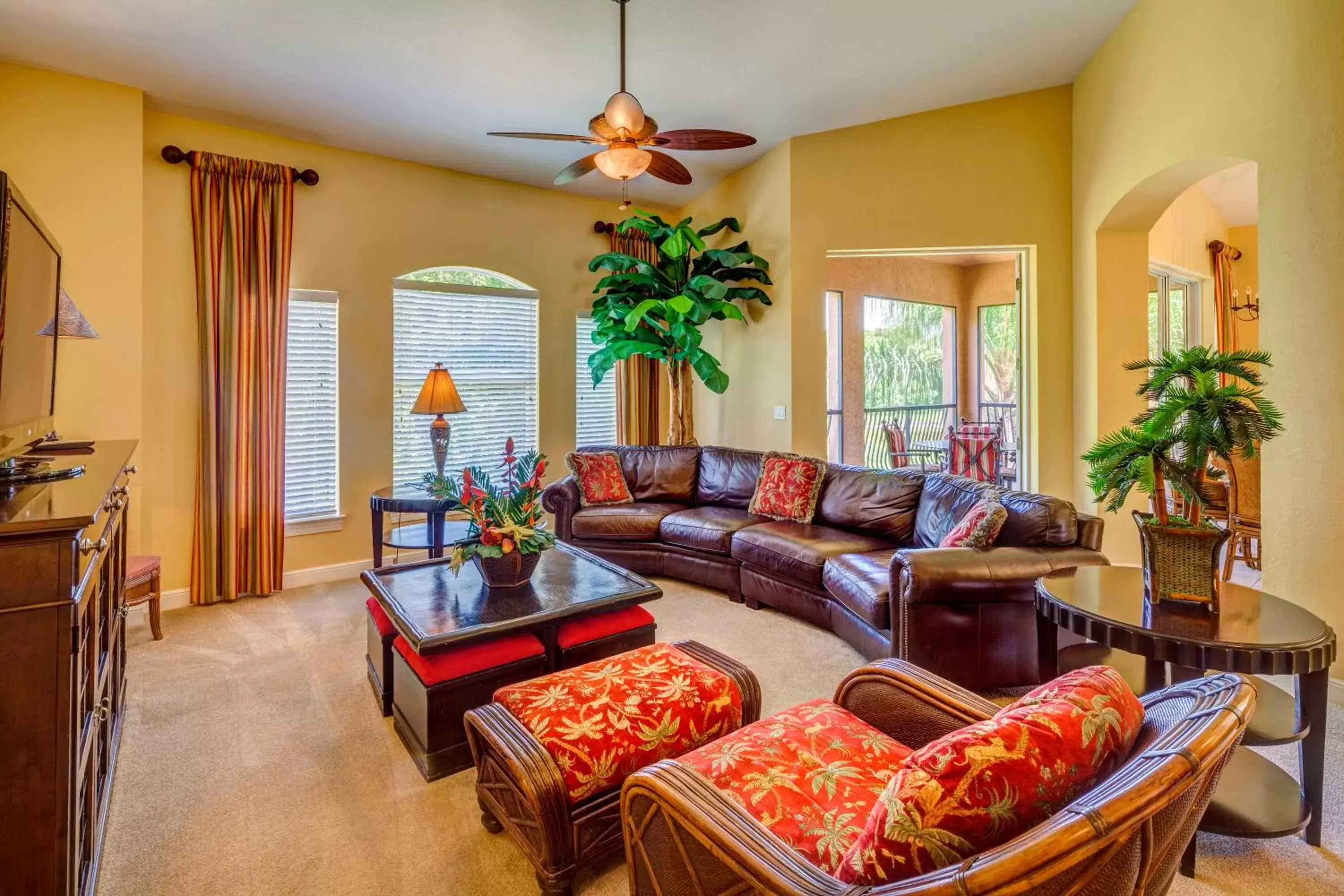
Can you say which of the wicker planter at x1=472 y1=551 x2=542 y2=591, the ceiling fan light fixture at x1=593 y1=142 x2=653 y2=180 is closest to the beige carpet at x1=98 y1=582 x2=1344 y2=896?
the wicker planter at x1=472 y1=551 x2=542 y2=591

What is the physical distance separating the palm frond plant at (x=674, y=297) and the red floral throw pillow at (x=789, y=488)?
3.60 ft

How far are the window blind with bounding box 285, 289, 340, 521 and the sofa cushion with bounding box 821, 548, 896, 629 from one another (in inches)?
144

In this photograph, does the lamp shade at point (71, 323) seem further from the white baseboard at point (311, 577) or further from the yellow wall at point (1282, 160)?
the yellow wall at point (1282, 160)

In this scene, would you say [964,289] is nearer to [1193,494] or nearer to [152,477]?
[1193,494]

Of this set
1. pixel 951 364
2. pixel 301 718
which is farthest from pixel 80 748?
pixel 951 364

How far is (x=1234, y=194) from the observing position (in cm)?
630

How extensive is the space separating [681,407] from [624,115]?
9.92 ft

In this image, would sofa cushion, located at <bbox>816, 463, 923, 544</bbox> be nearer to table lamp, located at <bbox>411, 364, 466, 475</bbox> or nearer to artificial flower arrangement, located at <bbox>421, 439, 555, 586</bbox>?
artificial flower arrangement, located at <bbox>421, 439, 555, 586</bbox>

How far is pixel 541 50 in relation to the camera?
11.6ft

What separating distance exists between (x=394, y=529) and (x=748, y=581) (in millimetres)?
2723

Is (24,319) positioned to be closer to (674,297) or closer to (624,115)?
(624,115)

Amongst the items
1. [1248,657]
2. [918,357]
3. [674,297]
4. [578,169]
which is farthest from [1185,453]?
[918,357]

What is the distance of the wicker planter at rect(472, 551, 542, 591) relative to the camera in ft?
9.05

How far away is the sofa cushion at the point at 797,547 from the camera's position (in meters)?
3.68
